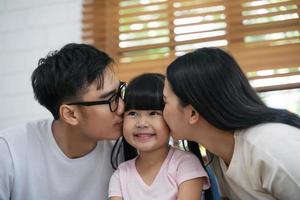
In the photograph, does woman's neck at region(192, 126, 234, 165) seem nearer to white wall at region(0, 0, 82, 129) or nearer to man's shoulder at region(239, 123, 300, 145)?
man's shoulder at region(239, 123, 300, 145)

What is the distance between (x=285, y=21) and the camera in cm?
175

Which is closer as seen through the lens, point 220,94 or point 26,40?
point 220,94

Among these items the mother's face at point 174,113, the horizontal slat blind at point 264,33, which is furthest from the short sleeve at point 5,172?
the horizontal slat blind at point 264,33

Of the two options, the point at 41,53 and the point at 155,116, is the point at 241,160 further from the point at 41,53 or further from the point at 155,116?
the point at 41,53

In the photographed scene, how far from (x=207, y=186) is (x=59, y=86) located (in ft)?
1.95

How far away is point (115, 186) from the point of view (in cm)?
117

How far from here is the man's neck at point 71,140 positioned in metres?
1.26

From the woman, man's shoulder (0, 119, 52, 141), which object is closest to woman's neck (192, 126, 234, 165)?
the woman

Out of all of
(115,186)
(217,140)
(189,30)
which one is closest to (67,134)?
(115,186)

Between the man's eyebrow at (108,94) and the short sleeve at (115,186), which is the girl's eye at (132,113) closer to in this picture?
the man's eyebrow at (108,94)

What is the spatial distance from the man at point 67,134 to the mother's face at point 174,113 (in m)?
0.18

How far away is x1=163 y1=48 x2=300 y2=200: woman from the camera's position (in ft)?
2.94

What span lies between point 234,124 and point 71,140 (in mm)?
595

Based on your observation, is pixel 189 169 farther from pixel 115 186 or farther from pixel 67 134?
pixel 67 134
